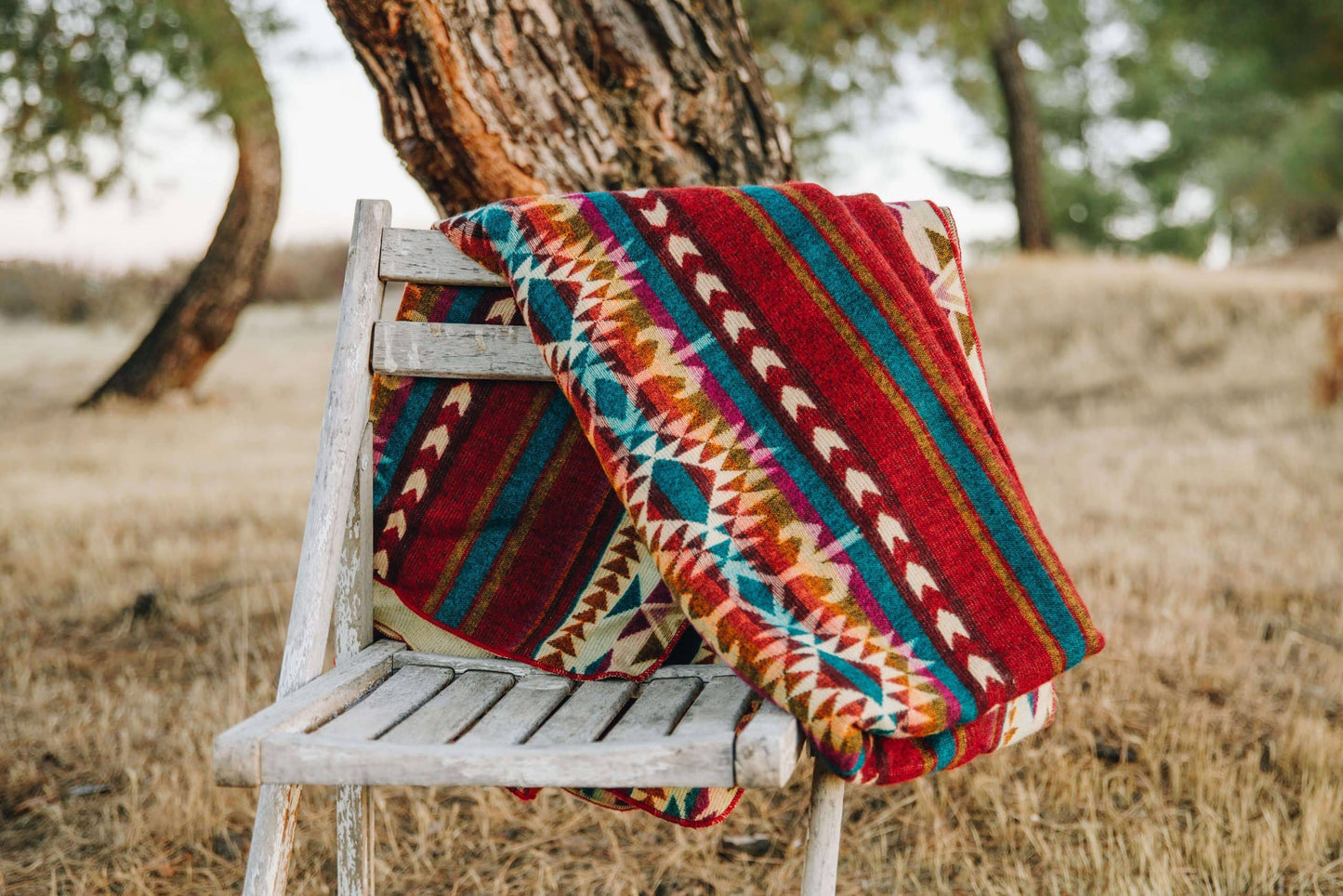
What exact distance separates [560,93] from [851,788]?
1648 millimetres

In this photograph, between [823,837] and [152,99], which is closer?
[823,837]

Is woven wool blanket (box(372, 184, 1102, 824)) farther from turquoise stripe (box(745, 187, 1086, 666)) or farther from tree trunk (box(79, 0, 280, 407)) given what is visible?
tree trunk (box(79, 0, 280, 407))

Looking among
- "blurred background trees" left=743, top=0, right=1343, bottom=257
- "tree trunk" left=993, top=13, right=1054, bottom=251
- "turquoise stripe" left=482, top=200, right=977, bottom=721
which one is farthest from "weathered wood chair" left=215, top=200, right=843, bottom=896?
"tree trunk" left=993, top=13, right=1054, bottom=251

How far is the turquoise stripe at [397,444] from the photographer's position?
167 cm

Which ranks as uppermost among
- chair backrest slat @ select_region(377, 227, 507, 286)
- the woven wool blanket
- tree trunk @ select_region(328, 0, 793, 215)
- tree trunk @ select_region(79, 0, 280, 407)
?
tree trunk @ select_region(79, 0, 280, 407)

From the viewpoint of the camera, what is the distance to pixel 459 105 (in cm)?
204

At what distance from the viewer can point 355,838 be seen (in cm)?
154

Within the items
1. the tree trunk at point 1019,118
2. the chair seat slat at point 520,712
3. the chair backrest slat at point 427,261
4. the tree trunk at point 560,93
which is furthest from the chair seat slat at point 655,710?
the tree trunk at point 1019,118

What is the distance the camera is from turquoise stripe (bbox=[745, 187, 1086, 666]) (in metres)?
1.38

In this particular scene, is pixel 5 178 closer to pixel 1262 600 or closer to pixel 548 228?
pixel 548 228

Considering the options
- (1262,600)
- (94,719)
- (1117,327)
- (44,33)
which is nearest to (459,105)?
(94,719)

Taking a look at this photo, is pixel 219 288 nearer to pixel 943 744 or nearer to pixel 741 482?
pixel 741 482

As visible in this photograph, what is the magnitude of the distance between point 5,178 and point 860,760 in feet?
28.2

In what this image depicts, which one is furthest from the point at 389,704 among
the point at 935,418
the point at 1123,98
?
the point at 1123,98
